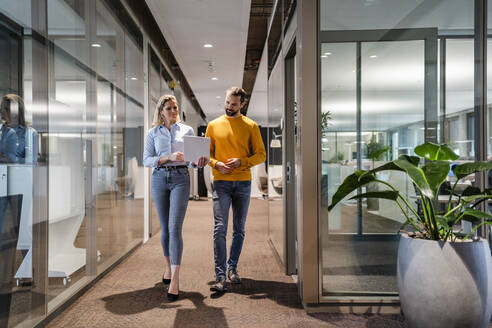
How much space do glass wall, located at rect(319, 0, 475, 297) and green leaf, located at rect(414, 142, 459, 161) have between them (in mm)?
473

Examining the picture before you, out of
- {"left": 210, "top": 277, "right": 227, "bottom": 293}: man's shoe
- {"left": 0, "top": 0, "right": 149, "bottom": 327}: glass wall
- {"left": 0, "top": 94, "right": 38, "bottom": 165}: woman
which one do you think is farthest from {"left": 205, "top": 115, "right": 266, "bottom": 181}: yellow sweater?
{"left": 0, "top": 94, "right": 38, "bottom": 165}: woman

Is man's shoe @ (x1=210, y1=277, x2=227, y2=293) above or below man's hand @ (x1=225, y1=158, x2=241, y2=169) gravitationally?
below

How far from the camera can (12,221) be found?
1888 millimetres

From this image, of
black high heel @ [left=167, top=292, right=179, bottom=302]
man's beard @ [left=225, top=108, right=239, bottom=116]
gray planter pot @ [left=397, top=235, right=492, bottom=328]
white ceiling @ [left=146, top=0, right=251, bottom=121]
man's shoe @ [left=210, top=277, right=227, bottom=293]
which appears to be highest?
white ceiling @ [left=146, top=0, right=251, bottom=121]

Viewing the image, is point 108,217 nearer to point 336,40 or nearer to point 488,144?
point 336,40

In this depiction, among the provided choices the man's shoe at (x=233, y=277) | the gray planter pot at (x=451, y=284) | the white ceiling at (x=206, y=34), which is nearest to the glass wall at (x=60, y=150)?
the white ceiling at (x=206, y=34)

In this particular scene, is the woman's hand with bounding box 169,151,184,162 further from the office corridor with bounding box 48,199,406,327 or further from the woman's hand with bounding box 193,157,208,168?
the office corridor with bounding box 48,199,406,327

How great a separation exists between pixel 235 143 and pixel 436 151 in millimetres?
1372

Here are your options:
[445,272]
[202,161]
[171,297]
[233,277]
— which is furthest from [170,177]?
[445,272]

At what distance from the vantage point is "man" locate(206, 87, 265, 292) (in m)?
2.76

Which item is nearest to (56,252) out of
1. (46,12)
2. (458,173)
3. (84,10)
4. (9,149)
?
(9,149)

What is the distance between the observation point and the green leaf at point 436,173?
1.76 m

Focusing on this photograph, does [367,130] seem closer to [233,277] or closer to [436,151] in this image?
[436,151]

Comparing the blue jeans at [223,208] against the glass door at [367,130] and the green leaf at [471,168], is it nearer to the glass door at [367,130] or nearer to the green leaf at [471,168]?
the glass door at [367,130]
